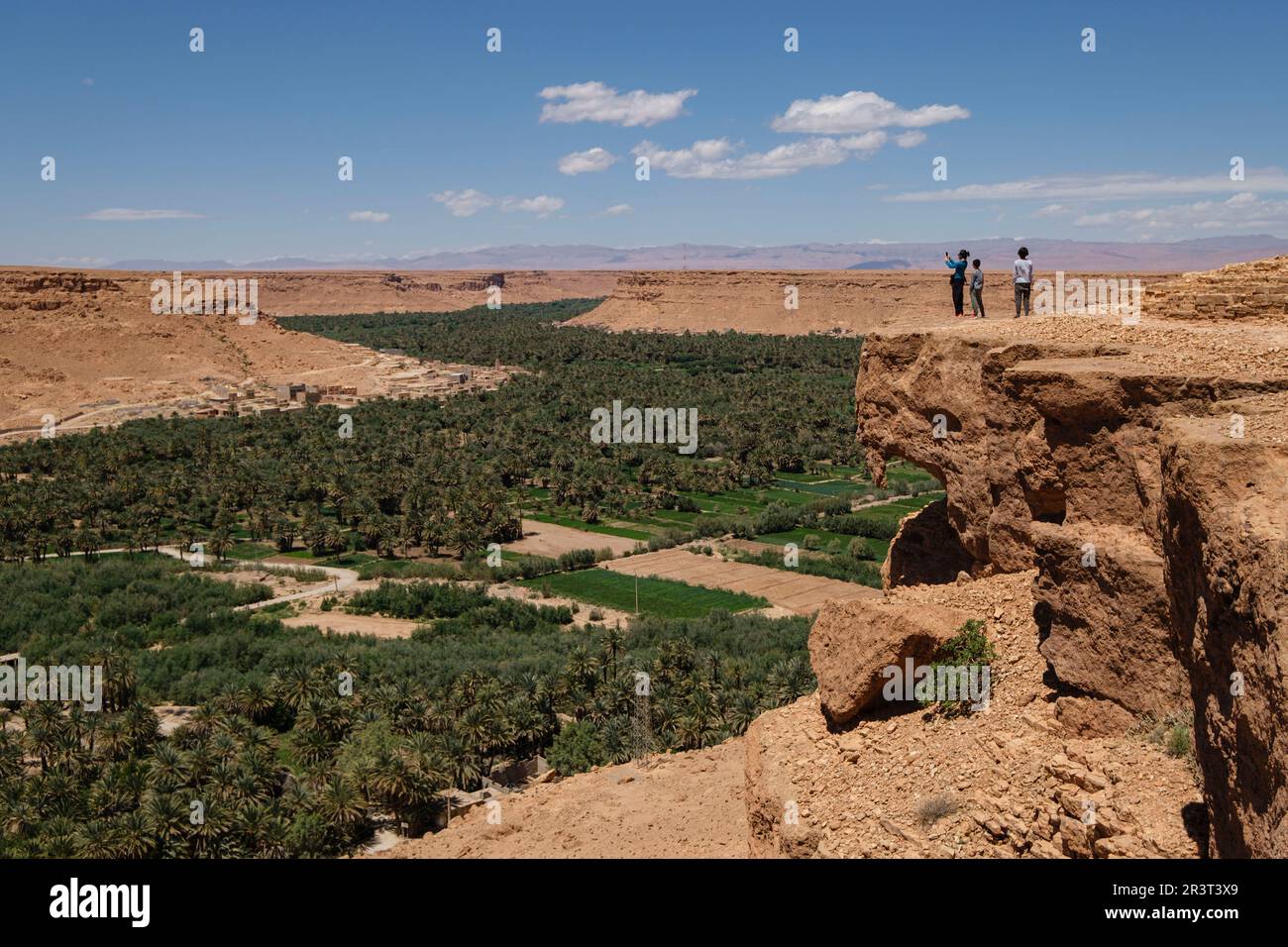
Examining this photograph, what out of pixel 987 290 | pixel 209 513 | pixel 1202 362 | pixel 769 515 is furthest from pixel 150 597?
pixel 987 290

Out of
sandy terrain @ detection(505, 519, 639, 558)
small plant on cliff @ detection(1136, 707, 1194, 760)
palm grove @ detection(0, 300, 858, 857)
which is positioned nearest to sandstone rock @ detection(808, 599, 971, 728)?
small plant on cliff @ detection(1136, 707, 1194, 760)

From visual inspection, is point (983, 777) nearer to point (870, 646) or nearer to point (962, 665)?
point (962, 665)

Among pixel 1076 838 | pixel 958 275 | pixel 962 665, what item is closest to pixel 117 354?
pixel 958 275

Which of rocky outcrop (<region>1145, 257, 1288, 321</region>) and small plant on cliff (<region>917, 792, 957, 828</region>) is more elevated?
rocky outcrop (<region>1145, 257, 1288, 321</region>)

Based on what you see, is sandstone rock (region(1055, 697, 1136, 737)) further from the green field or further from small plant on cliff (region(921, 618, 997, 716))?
the green field

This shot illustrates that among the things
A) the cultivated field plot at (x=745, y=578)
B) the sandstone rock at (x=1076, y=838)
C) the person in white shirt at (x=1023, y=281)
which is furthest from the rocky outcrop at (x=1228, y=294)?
the cultivated field plot at (x=745, y=578)

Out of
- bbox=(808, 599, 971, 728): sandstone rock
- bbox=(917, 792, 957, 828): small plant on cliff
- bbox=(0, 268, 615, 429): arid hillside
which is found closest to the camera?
bbox=(917, 792, 957, 828): small plant on cliff

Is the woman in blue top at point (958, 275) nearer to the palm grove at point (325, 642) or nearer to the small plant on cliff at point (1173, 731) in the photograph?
the small plant on cliff at point (1173, 731)

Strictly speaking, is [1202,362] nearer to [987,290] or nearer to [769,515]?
[769,515]
